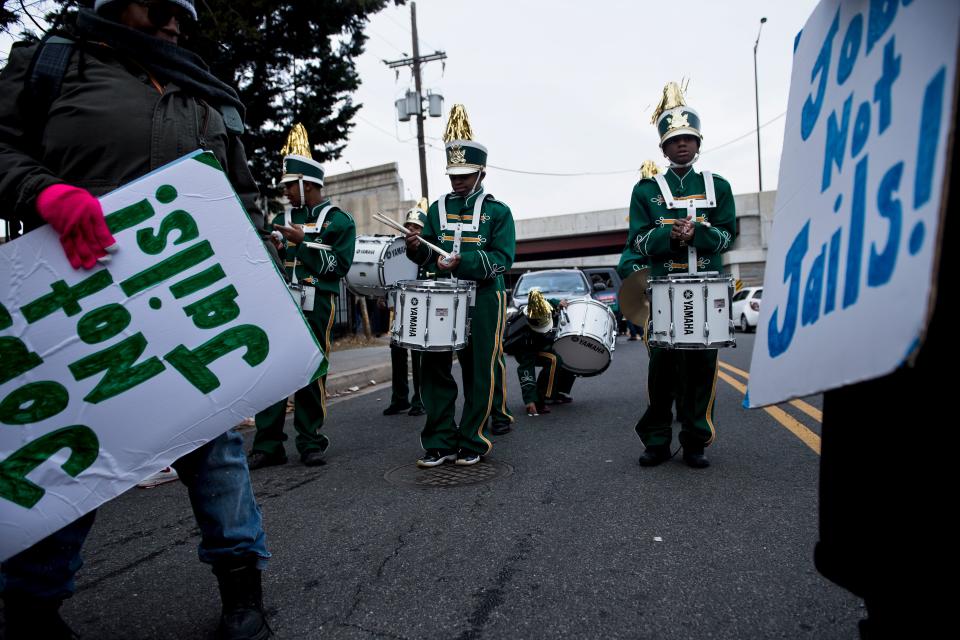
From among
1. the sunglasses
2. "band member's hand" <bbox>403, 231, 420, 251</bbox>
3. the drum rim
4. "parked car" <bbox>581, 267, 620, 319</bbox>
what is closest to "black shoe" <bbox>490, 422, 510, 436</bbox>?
the drum rim

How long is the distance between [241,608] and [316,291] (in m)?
3.34

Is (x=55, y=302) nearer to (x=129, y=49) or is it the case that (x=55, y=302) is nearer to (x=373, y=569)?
(x=129, y=49)

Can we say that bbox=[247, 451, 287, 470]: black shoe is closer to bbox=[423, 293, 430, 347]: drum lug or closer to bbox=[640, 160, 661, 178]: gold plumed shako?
bbox=[423, 293, 430, 347]: drum lug

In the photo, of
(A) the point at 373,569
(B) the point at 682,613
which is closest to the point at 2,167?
(A) the point at 373,569

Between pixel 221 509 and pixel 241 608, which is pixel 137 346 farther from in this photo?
pixel 241 608

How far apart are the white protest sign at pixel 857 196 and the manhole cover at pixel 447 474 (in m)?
2.90

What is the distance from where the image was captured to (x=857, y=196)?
1.12m

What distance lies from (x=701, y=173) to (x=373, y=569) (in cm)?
315

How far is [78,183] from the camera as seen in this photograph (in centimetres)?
208

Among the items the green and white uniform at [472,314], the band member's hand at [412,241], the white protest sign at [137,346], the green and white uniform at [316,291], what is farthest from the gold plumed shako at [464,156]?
the white protest sign at [137,346]

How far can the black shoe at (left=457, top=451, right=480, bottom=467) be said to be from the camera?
4.56m

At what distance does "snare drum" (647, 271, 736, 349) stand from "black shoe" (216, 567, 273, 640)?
276 centimetres

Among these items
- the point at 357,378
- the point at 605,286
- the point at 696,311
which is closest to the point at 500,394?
the point at 696,311

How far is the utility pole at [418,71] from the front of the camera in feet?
75.0
